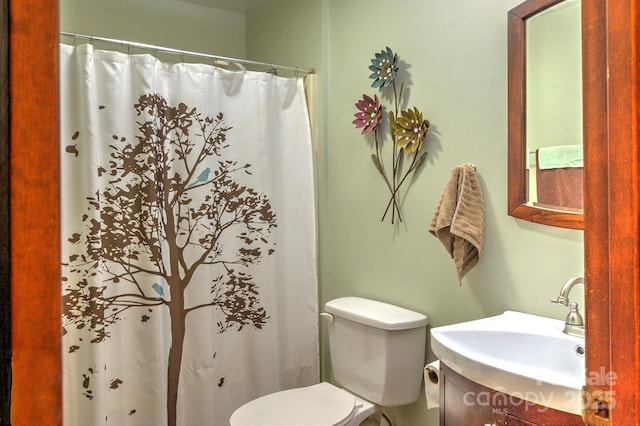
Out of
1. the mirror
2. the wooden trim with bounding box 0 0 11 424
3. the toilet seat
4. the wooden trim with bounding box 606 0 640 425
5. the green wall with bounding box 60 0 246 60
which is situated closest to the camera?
the wooden trim with bounding box 0 0 11 424

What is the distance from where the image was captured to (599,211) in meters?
0.57

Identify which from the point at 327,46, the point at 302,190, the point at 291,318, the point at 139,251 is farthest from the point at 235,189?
the point at 327,46

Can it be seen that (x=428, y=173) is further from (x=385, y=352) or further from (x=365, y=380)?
(x=365, y=380)

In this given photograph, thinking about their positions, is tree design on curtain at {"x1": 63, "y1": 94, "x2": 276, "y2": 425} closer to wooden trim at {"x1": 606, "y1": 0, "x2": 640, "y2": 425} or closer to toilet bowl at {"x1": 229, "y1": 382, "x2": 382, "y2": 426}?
toilet bowl at {"x1": 229, "y1": 382, "x2": 382, "y2": 426}

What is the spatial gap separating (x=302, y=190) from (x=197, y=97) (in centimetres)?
65

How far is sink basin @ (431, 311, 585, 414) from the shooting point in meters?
0.93

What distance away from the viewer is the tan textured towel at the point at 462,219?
1493 millimetres

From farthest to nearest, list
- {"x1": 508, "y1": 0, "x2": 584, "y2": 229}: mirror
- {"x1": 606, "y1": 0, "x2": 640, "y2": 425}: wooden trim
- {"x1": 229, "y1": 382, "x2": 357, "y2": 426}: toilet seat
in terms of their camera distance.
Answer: {"x1": 229, "y1": 382, "x2": 357, "y2": 426}: toilet seat → {"x1": 508, "y1": 0, "x2": 584, "y2": 229}: mirror → {"x1": 606, "y1": 0, "x2": 640, "y2": 425}: wooden trim

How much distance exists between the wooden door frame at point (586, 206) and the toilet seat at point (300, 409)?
1.26 metres

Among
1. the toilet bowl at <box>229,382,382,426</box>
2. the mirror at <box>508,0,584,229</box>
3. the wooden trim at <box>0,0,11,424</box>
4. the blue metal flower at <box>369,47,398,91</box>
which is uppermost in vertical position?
the blue metal flower at <box>369,47,398,91</box>

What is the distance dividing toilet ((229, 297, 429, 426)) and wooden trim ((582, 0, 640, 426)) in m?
1.15

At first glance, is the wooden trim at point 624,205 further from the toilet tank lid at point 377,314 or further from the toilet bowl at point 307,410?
the toilet bowl at point 307,410

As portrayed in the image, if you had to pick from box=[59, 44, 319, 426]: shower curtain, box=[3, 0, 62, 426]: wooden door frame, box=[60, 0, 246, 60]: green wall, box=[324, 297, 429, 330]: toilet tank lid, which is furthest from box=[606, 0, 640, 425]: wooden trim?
box=[60, 0, 246, 60]: green wall

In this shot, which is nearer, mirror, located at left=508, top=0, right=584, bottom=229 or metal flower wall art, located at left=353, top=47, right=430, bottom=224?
mirror, located at left=508, top=0, right=584, bottom=229
